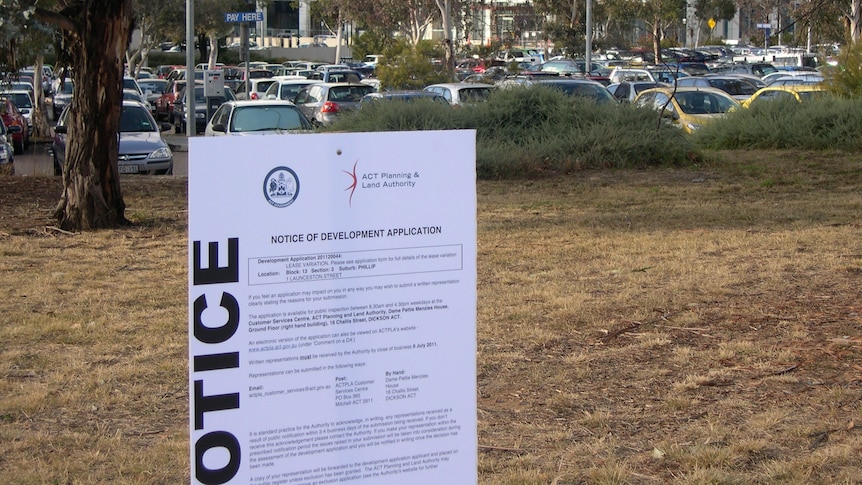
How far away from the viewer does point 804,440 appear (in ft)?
17.1

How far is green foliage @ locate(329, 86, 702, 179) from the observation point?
641 inches

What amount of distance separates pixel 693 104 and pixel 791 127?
12.4 feet

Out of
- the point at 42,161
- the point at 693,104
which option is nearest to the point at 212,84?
the point at 42,161

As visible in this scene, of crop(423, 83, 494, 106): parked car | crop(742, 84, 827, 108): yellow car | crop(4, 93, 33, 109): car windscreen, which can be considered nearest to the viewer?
crop(742, 84, 827, 108): yellow car

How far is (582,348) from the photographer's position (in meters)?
6.83

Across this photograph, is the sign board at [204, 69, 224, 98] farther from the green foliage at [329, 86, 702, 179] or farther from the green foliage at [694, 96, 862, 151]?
the green foliage at [694, 96, 862, 151]

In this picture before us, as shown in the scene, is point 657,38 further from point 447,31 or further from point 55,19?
point 55,19

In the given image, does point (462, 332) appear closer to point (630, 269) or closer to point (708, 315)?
point (708, 315)

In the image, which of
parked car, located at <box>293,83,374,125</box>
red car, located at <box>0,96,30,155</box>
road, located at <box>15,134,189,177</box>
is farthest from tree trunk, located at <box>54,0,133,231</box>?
red car, located at <box>0,96,30,155</box>

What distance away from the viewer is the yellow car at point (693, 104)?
21.4 meters

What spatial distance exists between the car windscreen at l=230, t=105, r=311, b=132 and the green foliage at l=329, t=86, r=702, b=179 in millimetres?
899

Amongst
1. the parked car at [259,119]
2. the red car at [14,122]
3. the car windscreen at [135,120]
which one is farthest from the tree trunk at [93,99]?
the red car at [14,122]

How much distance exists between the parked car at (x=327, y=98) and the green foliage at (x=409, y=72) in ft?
6.36

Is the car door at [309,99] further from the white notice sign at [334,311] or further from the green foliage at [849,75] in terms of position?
the white notice sign at [334,311]
